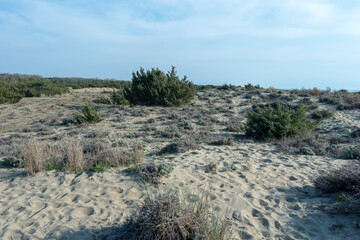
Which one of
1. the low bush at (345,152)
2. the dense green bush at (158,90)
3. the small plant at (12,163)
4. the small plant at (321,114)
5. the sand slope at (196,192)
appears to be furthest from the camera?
the dense green bush at (158,90)

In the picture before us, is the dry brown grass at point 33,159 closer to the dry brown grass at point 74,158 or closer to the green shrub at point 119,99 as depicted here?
the dry brown grass at point 74,158

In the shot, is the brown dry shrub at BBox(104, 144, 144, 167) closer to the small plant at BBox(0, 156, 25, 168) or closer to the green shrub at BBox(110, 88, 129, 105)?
the small plant at BBox(0, 156, 25, 168)

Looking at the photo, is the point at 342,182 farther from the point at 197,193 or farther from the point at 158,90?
the point at 158,90

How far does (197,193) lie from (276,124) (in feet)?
18.2

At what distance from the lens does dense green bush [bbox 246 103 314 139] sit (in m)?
8.91

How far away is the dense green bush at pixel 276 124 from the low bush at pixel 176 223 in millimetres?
6663

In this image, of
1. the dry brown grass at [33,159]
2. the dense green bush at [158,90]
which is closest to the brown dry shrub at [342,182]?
the dry brown grass at [33,159]

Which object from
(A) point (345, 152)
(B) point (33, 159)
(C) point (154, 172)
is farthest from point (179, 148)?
(A) point (345, 152)

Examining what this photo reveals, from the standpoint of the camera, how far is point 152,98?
1827 cm

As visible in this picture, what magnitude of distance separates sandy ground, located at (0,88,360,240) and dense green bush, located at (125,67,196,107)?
38.0ft

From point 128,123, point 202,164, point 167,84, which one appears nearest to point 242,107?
point 167,84

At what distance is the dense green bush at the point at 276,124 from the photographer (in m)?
8.91

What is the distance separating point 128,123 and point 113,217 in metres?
8.87

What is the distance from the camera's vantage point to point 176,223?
106 inches
